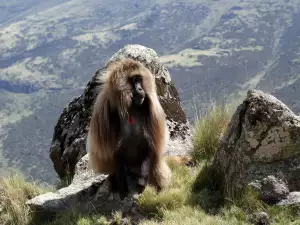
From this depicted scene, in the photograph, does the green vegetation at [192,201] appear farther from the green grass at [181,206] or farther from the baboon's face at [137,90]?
the baboon's face at [137,90]

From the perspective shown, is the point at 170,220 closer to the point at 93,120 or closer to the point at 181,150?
the point at 93,120

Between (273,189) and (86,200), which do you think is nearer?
(273,189)

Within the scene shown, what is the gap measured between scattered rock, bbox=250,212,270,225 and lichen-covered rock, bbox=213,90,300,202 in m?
0.51

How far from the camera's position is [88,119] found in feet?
32.9

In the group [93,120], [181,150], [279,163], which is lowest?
[181,150]

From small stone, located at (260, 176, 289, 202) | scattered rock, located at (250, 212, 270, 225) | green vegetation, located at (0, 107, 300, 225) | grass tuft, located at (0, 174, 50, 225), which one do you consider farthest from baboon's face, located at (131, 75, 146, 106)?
grass tuft, located at (0, 174, 50, 225)

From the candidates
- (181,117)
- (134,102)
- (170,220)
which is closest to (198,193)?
(170,220)

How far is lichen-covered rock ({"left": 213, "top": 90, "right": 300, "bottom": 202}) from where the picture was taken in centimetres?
600

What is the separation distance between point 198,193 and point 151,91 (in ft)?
5.70

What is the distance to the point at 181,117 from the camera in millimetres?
10617

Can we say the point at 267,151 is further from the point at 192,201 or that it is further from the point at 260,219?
the point at 192,201

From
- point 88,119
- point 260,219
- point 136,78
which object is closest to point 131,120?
point 136,78

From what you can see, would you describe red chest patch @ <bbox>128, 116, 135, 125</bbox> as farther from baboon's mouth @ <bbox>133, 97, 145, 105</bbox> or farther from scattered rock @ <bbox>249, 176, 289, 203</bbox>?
scattered rock @ <bbox>249, 176, 289, 203</bbox>

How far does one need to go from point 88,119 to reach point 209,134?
3022mm
